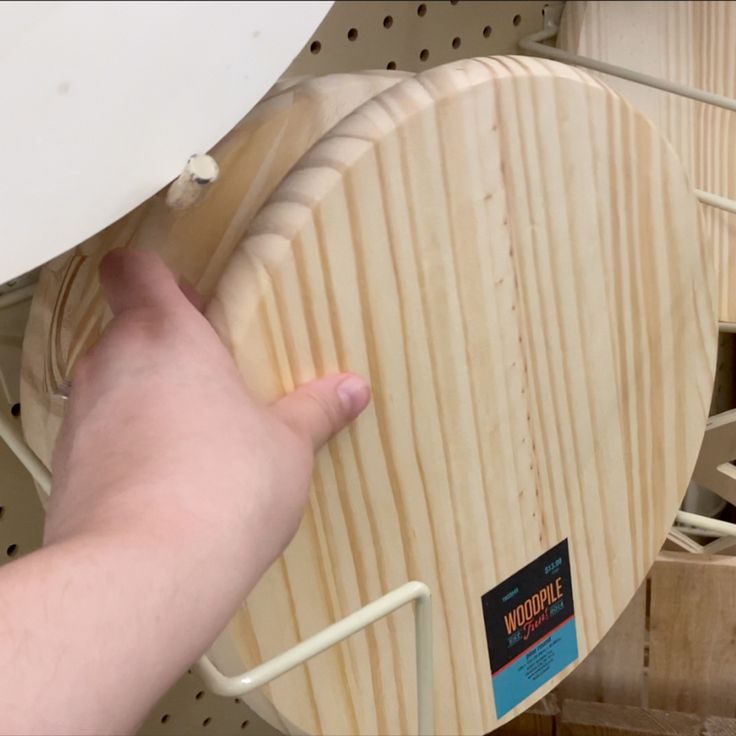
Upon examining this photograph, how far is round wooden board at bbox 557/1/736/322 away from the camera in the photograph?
2.53 ft

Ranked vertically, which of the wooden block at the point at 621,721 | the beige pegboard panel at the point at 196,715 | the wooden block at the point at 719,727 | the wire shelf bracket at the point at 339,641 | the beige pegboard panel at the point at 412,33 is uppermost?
the beige pegboard panel at the point at 412,33

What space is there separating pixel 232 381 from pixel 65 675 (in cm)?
12

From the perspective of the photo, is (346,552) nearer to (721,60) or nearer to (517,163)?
(517,163)

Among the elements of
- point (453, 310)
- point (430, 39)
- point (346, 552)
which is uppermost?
point (430, 39)

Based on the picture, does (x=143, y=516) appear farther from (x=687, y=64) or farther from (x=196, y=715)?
(x=687, y=64)

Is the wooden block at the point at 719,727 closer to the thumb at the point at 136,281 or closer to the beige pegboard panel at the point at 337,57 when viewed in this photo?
the beige pegboard panel at the point at 337,57

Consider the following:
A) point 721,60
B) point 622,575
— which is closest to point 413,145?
point 622,575

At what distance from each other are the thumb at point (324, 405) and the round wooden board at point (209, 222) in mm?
69

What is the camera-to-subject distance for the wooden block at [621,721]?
2.46ft

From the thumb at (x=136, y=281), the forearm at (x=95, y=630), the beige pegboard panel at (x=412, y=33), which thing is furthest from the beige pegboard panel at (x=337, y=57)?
the forearm at (x=95, y=630)

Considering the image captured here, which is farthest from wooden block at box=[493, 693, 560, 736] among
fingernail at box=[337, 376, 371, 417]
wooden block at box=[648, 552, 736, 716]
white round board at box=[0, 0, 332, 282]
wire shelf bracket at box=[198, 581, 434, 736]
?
white round board at box=[0, 0, 332, 282]

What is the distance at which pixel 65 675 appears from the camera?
29 centimetres

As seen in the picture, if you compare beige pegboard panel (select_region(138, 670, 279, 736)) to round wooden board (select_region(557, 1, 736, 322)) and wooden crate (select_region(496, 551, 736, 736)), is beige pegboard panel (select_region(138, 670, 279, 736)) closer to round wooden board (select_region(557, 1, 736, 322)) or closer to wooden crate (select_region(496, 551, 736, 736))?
wooden crate (select_region(496, 551, 736, 736))

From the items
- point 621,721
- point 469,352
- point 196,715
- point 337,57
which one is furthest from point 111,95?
point 621,721
